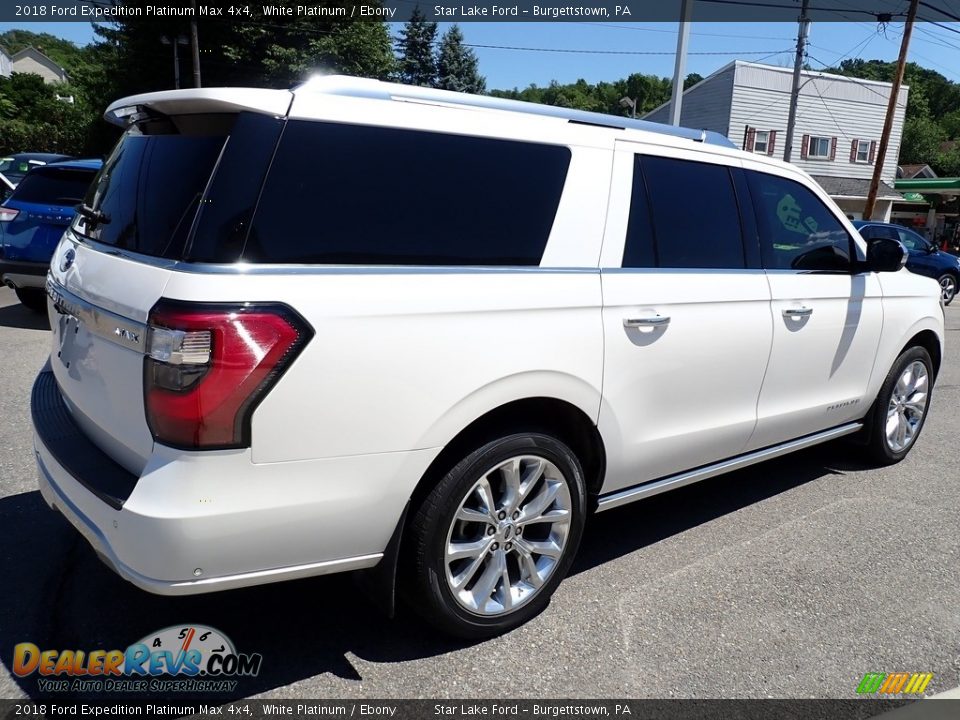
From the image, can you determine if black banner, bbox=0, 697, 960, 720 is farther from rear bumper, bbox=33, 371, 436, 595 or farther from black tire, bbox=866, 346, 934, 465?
black tire, bbox=866, 346, 934, 465

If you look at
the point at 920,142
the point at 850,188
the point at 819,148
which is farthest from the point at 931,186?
the point at 920,142

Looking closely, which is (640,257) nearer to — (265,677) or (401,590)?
(401,590)

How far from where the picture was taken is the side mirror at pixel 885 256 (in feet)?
14.2

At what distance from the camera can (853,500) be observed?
4.54m

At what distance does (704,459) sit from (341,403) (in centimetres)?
205

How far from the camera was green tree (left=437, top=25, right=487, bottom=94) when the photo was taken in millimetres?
45844

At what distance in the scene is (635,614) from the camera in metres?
3.17

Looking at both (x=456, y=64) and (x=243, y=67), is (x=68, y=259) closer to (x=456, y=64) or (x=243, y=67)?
(x=243, y=67)

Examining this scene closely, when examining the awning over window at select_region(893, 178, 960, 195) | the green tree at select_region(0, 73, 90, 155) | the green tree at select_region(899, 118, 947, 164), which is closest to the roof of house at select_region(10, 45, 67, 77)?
the green tree at select_region(0, 73, 90, 155)

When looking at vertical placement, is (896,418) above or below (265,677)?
above

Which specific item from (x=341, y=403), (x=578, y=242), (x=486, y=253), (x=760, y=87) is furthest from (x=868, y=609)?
(x=760, y=87)

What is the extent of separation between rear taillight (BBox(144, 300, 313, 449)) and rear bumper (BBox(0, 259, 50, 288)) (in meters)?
6.92

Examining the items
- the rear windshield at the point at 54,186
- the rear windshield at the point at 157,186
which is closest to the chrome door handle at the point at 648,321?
the rear windshield at the point at 157,186

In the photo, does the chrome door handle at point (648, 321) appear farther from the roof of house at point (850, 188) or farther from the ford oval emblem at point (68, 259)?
the roof of house at point (850, 188)
